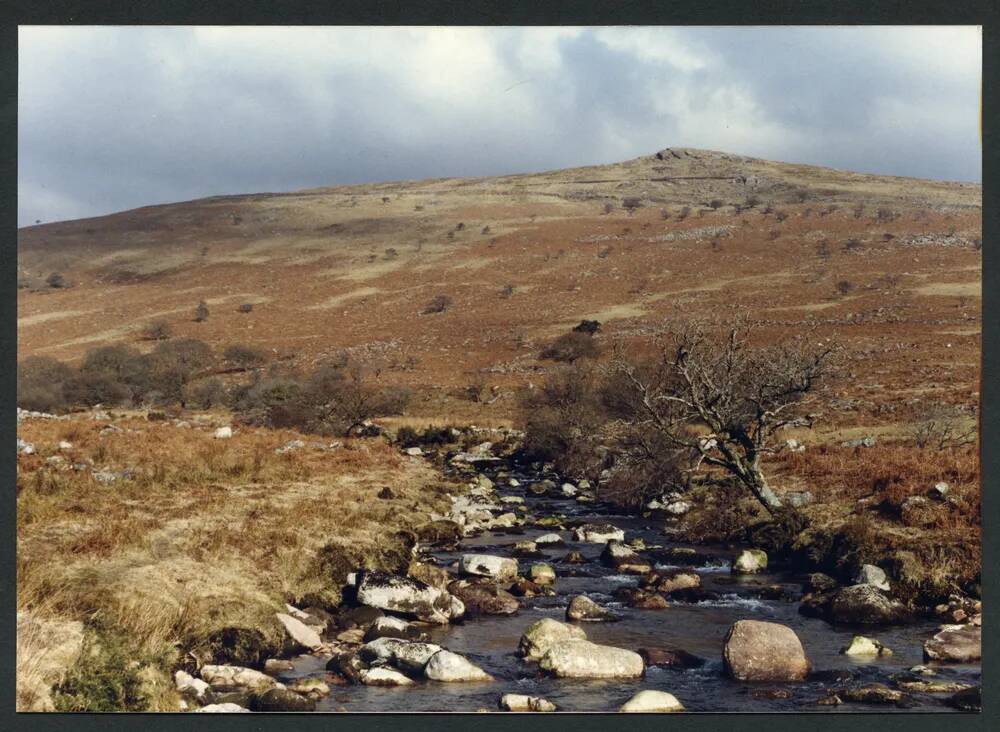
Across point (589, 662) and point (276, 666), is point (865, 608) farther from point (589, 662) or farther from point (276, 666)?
point (276, 666)

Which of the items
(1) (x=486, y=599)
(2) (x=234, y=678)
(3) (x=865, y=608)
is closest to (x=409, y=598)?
(1) (x=486, y=599)

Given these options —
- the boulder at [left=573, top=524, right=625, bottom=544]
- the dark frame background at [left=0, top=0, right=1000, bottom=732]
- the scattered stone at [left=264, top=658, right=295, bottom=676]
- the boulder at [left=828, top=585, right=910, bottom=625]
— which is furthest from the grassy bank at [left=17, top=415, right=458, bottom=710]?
the boulder at [left=828, top=585, right=910, bottom=625]

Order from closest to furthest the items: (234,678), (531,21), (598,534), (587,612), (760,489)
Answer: (531,21) < (234,678) < (587,612) < (760,489) < (598,534)

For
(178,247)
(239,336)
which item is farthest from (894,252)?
(178,247)

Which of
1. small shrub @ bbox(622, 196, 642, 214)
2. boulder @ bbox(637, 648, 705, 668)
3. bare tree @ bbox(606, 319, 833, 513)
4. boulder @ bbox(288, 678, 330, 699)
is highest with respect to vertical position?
small shrub @ bbox(622, 196, 642, 214)

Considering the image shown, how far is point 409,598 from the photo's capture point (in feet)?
46.2

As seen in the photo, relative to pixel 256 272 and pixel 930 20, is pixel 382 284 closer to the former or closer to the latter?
pixel 256 272

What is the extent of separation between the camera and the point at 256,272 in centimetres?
9669

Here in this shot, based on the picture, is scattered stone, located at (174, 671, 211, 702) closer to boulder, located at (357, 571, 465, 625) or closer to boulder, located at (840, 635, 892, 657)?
boulder, located at (357, 571, 465, 625)

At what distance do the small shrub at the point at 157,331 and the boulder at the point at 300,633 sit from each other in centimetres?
6408

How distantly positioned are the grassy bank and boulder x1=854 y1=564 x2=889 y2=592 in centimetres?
911

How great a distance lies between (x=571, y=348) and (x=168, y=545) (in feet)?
152

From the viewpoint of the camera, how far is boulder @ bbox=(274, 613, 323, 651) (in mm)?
12422

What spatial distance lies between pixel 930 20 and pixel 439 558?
13.7 meters
